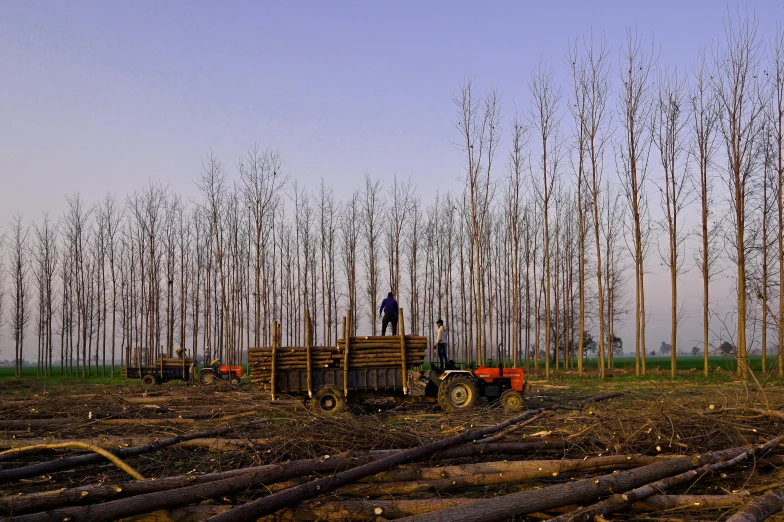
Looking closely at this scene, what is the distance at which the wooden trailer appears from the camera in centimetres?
1475

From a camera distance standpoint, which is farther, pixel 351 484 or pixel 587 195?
pixel 587 195

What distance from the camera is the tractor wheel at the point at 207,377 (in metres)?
26.5

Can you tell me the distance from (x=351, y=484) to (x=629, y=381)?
2090 centimetres

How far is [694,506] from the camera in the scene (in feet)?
21.9

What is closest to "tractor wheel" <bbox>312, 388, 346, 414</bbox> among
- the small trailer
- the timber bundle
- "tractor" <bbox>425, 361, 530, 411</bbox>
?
the timber bundle

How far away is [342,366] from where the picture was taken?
14.9 meters

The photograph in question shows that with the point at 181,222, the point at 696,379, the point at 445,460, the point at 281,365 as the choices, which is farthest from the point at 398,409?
the point at 181,222

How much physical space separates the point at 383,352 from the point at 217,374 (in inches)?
582

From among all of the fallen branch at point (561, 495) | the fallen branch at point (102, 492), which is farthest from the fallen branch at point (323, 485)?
the fallen branch at point (561, 495)

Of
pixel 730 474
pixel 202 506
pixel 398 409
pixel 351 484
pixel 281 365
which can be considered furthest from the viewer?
pixel 398 409

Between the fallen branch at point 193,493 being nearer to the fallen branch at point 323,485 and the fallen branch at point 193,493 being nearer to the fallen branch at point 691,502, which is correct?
the fallen branch at point 323,485

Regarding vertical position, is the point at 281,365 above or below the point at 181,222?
below

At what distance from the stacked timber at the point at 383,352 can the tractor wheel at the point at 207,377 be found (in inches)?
520

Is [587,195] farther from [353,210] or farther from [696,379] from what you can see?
[353,210]
